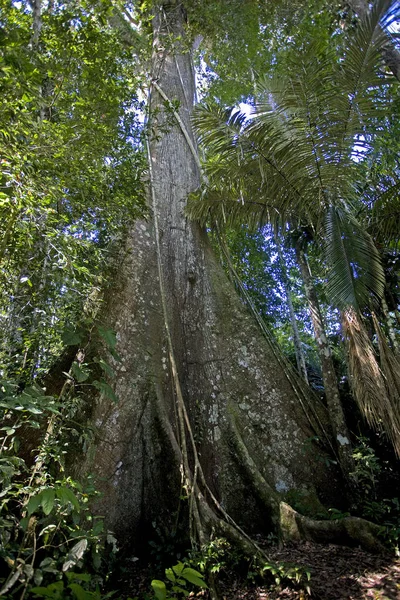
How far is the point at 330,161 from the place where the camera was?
3938mm

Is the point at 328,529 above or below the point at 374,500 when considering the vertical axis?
below

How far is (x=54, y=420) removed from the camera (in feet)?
8.70

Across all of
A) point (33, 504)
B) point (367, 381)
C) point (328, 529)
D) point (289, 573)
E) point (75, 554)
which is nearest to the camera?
point (33, 504)

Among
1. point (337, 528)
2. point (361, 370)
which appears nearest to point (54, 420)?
point (337, 528)

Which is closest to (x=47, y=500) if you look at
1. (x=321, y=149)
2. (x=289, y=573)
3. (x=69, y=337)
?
(x=69, y=337)

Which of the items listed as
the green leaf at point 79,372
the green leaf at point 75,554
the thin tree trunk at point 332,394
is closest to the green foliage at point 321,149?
the thin tree trunk at point 332,394

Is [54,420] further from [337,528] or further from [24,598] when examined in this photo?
[337,528]

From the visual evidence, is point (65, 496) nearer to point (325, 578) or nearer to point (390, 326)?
point (325, 578)

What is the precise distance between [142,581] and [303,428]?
6.22 feet

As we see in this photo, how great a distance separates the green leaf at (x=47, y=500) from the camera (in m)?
1.79

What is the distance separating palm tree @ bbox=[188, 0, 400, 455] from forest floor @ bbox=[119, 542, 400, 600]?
3.05ft

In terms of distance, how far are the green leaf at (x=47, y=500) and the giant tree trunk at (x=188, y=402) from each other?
1.12m

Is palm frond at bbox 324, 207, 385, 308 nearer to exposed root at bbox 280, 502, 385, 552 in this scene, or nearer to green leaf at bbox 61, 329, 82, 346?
exposed root at bbox 280, 502, 385, 552

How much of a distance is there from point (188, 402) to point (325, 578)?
1.74m
